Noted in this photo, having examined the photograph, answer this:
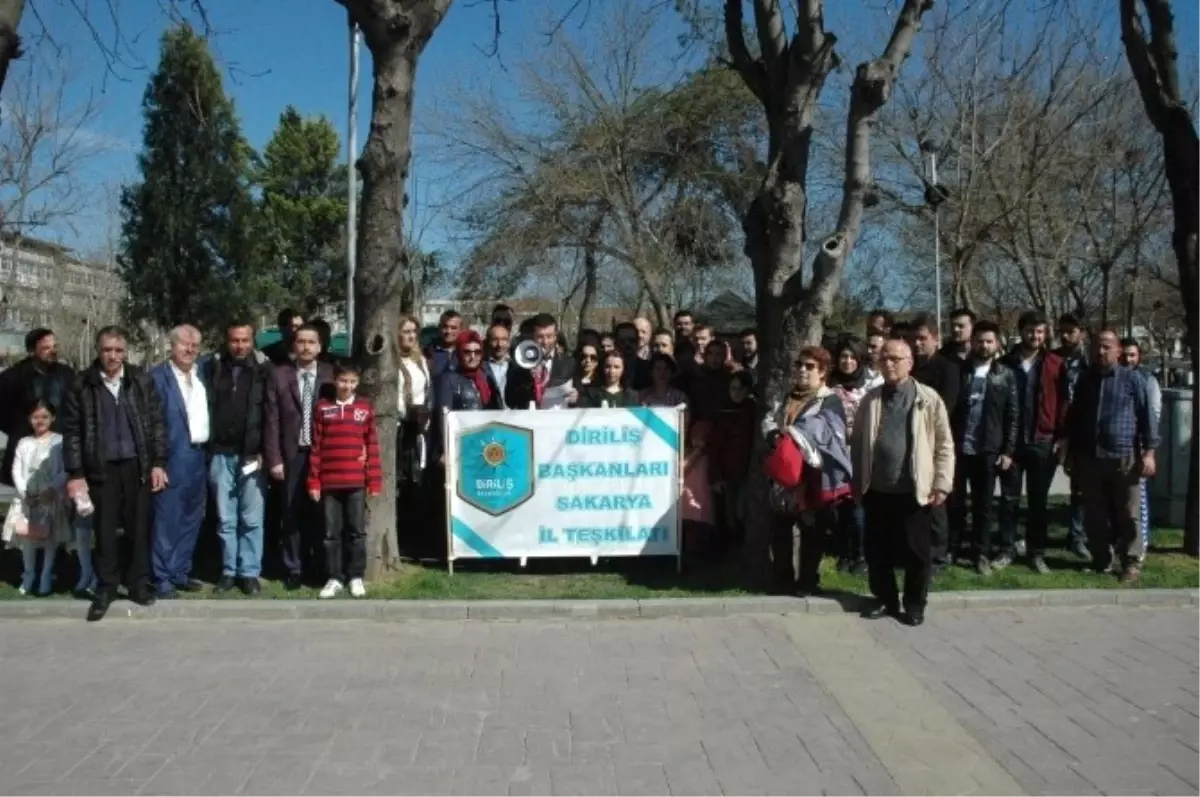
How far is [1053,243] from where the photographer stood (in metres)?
22.0

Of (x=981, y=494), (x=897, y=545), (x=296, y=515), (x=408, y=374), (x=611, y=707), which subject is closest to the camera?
(x=611, y=707)

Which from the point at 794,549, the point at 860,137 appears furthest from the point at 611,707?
the point at 860,137

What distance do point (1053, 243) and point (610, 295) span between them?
1176cm

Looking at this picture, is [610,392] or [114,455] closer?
[114,455]

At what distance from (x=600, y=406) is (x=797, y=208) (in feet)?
7.39

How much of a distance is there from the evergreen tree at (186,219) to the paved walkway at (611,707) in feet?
78.4

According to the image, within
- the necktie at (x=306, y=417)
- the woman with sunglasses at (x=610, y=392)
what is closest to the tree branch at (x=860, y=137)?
the woman with sunglasses at (x=610, y=392)

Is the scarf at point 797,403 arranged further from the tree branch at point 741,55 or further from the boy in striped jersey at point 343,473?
the boy in striped jersey at point 343,473

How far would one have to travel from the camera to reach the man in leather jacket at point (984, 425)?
8773 millimetres

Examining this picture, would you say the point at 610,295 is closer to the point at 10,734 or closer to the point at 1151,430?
the point at 1151,430

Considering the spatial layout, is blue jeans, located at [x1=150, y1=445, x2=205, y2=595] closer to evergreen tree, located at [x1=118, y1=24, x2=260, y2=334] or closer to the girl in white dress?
the girl in white dress

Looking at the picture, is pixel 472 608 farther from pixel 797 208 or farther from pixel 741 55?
pixel 741 55

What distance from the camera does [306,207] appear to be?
143 feet

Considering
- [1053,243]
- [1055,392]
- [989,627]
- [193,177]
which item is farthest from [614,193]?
[989,627]
